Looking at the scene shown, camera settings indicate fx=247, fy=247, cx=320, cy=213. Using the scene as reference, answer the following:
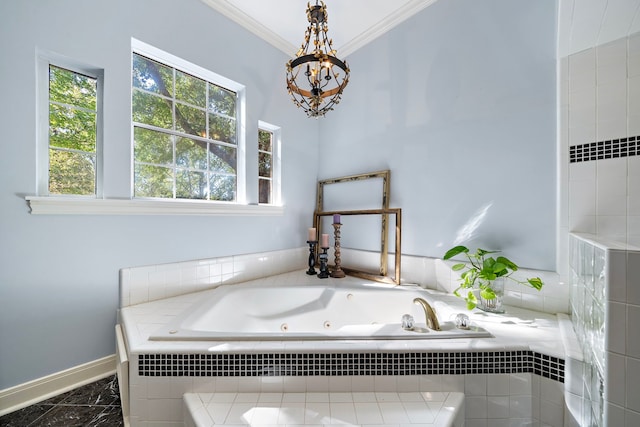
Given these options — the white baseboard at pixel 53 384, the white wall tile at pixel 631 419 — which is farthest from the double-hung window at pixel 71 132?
the white wall tile at pixel 631 419

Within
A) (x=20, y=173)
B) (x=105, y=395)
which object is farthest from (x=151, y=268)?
(x=20, y=173)

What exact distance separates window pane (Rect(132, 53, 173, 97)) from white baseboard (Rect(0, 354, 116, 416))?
183 cm

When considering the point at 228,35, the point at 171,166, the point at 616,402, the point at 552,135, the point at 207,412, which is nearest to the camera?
the point at 616,402

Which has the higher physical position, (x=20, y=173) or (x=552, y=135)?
(x=552, y=135)

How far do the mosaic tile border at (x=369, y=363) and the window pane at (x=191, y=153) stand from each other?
145cm

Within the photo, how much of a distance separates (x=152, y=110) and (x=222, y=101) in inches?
22.5

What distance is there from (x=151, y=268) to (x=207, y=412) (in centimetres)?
111

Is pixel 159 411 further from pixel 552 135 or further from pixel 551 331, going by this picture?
pixel 552 135

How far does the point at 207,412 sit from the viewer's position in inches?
37.7

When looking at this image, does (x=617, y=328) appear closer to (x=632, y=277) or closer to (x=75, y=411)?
(x=632, y=277)


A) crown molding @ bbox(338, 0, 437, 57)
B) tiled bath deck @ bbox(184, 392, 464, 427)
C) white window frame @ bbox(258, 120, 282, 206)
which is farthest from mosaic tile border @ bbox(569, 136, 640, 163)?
white window frame @ bbox(258, 120, 282, 206)

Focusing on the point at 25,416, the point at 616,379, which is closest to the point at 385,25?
the point at 616,379

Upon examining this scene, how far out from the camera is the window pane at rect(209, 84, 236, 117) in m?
2.11

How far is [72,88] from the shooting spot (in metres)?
1.48
